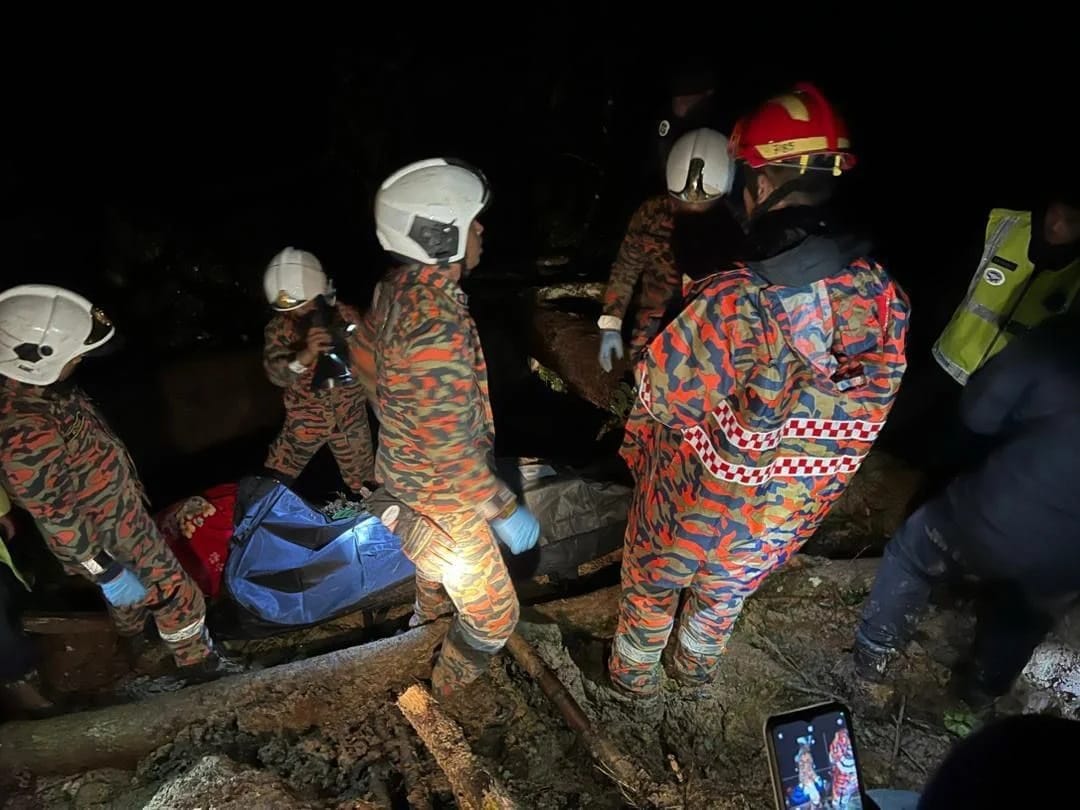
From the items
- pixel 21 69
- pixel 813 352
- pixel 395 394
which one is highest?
pixel 21 69

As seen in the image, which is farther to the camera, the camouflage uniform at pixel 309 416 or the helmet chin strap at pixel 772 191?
the camouflage uniform at pixel 309 416

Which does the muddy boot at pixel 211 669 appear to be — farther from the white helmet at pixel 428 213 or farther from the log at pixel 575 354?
the log at pixel 575 354

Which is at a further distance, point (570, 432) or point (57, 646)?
point (570, 432)

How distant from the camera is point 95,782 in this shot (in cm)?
260

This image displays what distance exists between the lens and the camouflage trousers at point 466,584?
2701 mm

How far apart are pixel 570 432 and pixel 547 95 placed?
15.7 feet

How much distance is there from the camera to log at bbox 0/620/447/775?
2684 millimetres

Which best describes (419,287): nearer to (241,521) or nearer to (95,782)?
(241,521)

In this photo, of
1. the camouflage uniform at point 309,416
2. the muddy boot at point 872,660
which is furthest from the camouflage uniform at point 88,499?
the muddy boot at point 872,660

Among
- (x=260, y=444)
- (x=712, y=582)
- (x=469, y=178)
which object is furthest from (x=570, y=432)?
(x=469, y=178)

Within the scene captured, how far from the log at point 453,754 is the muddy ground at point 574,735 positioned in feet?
0.52

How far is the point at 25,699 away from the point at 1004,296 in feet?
15.1

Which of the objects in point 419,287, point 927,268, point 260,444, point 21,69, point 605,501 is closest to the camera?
point 419,287

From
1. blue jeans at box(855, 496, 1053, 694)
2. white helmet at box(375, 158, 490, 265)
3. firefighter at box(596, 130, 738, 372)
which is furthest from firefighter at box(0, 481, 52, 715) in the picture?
blue jeans at box(855, 496, 1053, 694)
